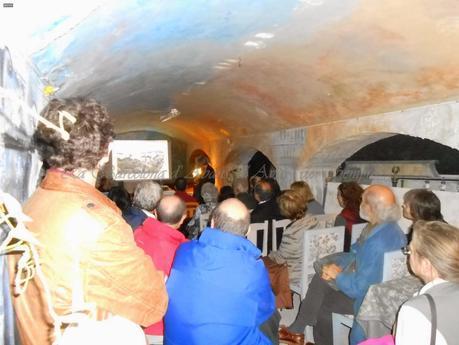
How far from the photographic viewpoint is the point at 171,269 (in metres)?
1.69

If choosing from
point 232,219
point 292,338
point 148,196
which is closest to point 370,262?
point 292,338

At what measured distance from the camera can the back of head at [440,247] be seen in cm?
139

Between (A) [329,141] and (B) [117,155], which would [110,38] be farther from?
(A) [329,141]

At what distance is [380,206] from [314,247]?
79 cm

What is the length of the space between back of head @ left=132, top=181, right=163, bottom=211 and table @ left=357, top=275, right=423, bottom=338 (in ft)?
5.52

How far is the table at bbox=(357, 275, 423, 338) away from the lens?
1935 mm

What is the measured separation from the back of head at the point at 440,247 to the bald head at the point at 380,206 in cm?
97

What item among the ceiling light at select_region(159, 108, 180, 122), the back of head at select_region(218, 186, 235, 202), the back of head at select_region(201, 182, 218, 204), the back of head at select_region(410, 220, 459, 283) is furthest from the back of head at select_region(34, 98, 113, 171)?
the ceiling light at select_region(159, 108, 180, 122)

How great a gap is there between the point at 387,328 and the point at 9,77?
241 centimetres

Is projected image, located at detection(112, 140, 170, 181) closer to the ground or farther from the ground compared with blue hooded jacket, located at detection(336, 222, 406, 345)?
farther from the ground

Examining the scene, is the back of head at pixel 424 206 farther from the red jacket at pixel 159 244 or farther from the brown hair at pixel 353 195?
the red jacket at pixel 159 244

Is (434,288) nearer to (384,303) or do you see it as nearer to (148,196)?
(384,303)

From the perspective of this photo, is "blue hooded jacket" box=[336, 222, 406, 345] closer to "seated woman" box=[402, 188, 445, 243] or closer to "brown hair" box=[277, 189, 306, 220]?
"seated woman" box=[402, 188, 445, 243]

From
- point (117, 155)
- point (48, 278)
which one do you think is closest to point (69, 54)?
point (117, 155)
